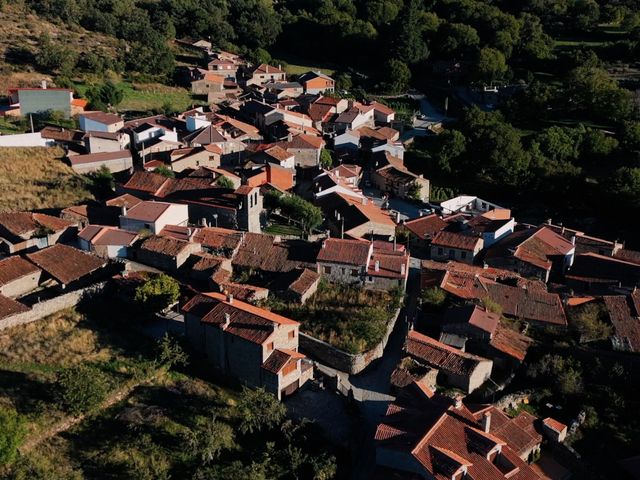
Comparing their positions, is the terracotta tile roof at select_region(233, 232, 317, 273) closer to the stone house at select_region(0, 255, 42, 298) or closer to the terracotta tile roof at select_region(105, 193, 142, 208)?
the terracotta tile roof at select_region(105, 193, 142, 208)

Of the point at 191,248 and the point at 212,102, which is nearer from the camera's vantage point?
the point at 191,248

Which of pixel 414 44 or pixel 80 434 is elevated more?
pixel 414 44

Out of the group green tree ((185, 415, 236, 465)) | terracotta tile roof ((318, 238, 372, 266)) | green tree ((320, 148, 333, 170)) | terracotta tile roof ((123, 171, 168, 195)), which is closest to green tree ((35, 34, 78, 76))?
terracotta tile roof ((123, 171, 168, 195))

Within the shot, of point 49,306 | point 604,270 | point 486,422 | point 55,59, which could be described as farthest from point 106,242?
point 55,59

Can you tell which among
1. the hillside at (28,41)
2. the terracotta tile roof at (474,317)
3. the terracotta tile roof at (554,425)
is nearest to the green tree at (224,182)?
the terracotta tile roof at (474,317)

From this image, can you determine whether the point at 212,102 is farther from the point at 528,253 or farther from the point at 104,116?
the point at 528,253

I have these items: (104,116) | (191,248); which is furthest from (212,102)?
(191,248)

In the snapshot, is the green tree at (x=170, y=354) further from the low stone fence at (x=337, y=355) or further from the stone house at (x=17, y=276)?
the stone house at (x=17, y=276)

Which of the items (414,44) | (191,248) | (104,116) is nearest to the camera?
(191,248)
